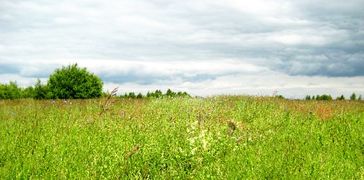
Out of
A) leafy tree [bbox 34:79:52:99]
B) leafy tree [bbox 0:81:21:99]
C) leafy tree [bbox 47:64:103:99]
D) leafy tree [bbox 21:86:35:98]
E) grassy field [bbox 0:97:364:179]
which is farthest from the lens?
leafy tree [bbox 0:81:21:99]

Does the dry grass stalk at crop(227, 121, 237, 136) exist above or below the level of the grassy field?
above

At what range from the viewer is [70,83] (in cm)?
2338

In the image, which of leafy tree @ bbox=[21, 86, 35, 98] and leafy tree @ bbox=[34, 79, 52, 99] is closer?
leafy tree @ bbox=[34, 79, 52, 99]

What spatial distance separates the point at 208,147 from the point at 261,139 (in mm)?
2394

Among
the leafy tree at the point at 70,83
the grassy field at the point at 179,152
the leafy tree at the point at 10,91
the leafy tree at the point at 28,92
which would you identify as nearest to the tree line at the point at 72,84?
the leafy tree at the point at 70,83

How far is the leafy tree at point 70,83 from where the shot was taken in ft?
76.8

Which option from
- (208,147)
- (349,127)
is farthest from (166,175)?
(349,127)

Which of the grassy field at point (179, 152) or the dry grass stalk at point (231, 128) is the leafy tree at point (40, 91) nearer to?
the grassy field at point (179, 152)

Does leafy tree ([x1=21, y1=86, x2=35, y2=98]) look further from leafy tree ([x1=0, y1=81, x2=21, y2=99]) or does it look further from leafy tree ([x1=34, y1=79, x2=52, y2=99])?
leafy tree ([x1=34, y1=79, x2=52, y2=99])

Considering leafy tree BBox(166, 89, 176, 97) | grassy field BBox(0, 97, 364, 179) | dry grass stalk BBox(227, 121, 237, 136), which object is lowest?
grassy field BBox(0, 97, 364, 179)

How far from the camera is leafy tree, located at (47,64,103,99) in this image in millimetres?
23406

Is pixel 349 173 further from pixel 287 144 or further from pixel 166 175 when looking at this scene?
pixel 166 175

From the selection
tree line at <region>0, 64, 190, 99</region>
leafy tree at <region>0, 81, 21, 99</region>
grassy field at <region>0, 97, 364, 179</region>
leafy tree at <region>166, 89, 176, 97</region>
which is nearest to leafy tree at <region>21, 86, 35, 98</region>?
leafy tree at <region>0, 81, 21, 99</region>

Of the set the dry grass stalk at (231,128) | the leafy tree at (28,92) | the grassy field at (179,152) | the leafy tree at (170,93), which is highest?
the leafy tree at (28,92)
